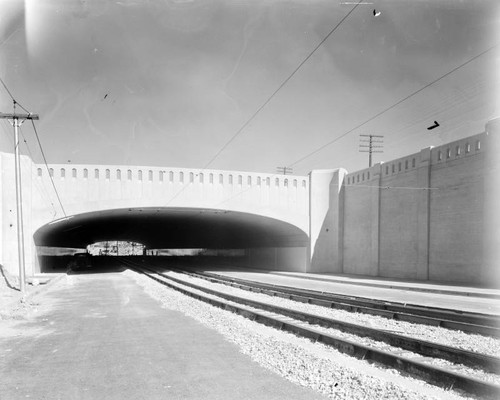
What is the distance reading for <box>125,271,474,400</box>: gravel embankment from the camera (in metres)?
6.09

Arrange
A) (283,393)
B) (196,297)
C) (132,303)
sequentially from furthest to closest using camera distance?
(196,297)
(132,303)
(283,393)

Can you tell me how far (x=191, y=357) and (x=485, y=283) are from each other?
717 inches

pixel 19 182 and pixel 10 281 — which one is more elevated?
pixel 19 182

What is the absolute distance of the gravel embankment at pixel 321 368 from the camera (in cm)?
609

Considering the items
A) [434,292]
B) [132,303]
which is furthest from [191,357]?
[434,292]

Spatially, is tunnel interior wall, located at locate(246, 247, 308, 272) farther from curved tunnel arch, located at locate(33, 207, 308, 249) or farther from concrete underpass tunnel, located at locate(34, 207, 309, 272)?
curved tunnel arch, located at locate(33, 207, 308, 249)

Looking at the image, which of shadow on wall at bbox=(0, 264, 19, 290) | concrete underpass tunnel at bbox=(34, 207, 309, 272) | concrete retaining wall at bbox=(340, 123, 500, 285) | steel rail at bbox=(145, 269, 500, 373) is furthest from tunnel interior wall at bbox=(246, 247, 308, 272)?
steel rail at bbox=(145, 269, 500, 373)

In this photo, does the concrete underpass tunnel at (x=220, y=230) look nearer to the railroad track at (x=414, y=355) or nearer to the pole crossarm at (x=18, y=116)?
the pole crossarm at (x=18, y=116)

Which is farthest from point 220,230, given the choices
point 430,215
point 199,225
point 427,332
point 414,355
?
point 414,355

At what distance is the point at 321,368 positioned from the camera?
23.7ft

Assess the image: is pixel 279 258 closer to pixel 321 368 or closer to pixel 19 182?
pixel 19 182

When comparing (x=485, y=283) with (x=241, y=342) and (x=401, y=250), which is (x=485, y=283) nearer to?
(x=401, y=250)

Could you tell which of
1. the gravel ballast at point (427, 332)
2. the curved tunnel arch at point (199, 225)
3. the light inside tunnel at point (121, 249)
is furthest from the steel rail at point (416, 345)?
the light inside tunnel at point (121, 249)

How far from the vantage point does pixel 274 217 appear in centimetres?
3503
